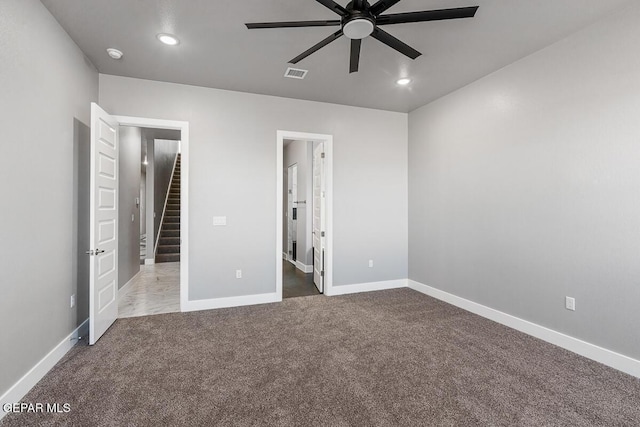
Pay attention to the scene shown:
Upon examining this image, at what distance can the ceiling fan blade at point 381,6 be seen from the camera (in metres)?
1.76

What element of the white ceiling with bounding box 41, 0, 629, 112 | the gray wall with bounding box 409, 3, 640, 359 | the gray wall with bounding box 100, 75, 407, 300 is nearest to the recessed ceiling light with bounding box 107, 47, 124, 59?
the white ceiling with bounding box 41, 0, 629, 112

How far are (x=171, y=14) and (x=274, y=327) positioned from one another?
10.00 ft

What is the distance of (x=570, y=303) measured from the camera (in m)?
2.72

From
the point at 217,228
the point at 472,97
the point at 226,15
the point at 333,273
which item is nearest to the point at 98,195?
the point at 217,228

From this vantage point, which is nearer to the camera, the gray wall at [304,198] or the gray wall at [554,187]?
the gray wall at [554,187]

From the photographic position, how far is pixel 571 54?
267 centimetres

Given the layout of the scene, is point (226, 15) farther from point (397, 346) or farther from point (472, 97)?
point (397, 346)

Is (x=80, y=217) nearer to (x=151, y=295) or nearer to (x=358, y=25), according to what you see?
(x=151, y=295)

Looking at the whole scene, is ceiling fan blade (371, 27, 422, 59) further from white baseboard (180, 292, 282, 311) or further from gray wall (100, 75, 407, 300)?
white baseboard (180, 292, 282, 311)

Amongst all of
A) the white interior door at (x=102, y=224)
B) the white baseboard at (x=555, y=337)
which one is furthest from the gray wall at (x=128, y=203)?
the white baseboard at (x=555, y=337)

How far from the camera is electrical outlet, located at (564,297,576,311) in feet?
8.82

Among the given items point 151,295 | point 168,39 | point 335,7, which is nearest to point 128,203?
point 151,295

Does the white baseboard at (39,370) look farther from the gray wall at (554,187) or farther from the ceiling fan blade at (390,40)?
the gray wall at (554,187)

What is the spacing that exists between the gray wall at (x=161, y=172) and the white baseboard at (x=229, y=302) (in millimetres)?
4168
